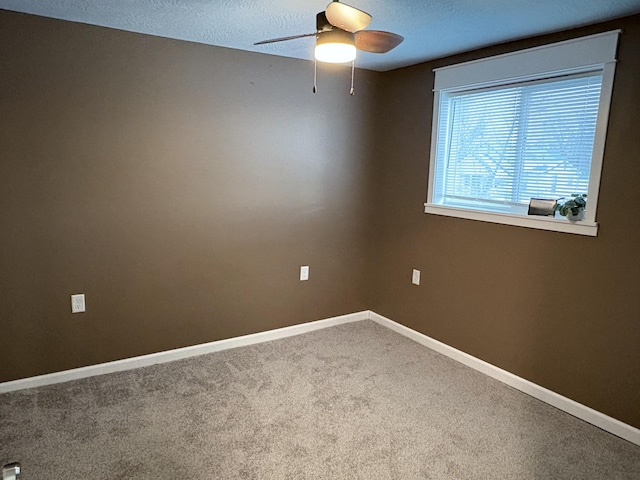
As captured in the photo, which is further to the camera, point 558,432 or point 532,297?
point 532,297

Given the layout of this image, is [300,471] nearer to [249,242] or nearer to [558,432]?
[558,432]

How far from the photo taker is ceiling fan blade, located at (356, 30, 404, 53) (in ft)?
6.51

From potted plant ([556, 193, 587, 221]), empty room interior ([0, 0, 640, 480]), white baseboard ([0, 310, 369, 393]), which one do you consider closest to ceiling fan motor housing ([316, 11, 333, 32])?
empty room interior ([0, 0, 640, 480])

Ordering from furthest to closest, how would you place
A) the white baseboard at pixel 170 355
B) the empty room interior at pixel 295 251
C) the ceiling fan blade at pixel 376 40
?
1. the white baseboard at pixel 170 355
2. the empty room interior at pixel 295 251
3. the ceiling fan blade at pixel 376 40

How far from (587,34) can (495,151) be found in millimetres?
853

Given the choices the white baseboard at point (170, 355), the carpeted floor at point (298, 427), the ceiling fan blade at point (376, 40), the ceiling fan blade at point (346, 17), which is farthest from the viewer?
the white baseboard at point (170, 355)

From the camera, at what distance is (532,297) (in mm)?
2807

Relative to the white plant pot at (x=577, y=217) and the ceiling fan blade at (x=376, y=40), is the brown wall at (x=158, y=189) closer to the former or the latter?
the ceiling fan blade at (x=376, y=40)

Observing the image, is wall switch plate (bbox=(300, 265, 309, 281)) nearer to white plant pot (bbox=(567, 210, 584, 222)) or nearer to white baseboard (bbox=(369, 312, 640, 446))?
white baseboard (bbox=(369, 312, 640, 446))

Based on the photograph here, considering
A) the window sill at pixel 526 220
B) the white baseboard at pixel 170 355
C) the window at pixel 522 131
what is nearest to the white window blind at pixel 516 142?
the window at pixel 522 131

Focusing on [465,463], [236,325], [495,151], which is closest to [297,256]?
[236,325]

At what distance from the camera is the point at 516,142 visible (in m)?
2.92

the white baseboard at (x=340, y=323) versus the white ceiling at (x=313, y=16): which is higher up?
the white ceiling at (x=313, y=16)

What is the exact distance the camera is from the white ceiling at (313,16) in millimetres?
2158
